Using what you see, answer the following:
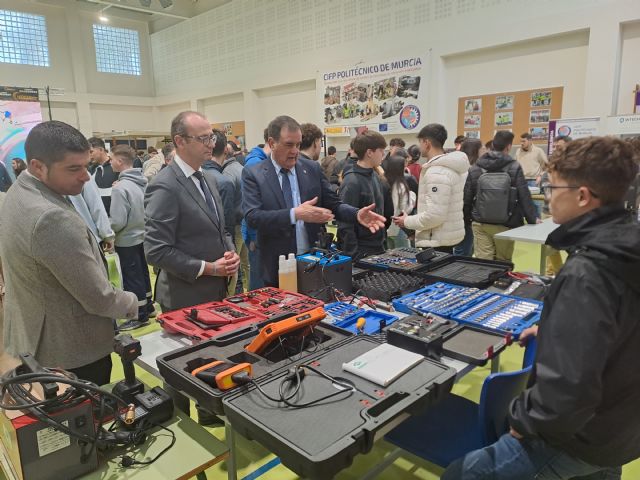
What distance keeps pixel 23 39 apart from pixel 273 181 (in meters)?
13.7

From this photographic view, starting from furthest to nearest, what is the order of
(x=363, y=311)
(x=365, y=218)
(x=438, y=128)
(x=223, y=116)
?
(x=223, y=116) < (x=438, y=128) < (x=365, y=218) < (x=363, y=311)

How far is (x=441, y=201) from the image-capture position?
9.61 feet

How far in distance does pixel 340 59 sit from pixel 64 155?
8585mm

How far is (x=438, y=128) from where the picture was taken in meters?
3.20

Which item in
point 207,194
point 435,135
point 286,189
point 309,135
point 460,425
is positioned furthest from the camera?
point 309,135

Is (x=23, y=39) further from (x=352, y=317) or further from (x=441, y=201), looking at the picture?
(x=352, y=317)

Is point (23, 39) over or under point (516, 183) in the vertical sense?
over

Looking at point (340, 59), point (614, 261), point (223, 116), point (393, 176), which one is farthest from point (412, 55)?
point (614, 261)

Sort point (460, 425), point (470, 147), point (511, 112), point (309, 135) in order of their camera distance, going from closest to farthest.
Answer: point (460, 425) < point (309, 135) < point (470, 147) < point (511, 112)

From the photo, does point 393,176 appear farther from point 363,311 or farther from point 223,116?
point 223,116

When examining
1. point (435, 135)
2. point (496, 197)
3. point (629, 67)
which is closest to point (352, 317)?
point (435, 135)

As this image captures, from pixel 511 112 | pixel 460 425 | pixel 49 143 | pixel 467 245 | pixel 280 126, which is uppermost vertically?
pixel 511 112

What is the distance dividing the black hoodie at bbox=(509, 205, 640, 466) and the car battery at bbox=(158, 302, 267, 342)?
0.97m

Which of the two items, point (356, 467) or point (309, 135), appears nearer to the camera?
point (356, 467)
